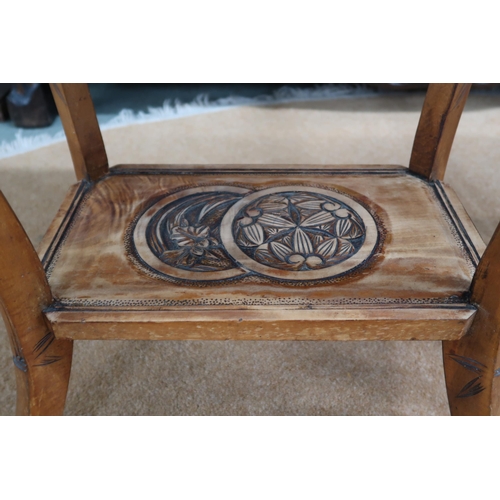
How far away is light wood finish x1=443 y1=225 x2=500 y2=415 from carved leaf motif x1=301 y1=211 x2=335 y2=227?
0.71ft

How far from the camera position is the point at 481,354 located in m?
0.65

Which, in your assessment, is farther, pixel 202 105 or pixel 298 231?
pixel 202 105

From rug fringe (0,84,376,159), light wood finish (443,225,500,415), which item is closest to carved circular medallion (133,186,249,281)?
light wood finish (443,225,500,415)

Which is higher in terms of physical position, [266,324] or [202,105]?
[266,324]

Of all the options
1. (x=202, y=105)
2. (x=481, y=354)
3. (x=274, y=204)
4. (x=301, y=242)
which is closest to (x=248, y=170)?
(x=274, y=204)

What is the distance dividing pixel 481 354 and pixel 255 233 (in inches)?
12.3

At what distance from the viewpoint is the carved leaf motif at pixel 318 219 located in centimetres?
76

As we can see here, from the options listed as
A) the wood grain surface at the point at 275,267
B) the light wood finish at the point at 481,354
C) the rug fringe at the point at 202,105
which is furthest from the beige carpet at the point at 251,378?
the rug fringe at the point at 202,105

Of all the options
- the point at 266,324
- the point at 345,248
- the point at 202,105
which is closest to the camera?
the point at 266,324

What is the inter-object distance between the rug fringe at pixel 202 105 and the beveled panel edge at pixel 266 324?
1163 millimetres

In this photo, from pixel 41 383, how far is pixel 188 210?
0.30m

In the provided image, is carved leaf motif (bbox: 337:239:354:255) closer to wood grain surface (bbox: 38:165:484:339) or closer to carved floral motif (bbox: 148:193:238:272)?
wood grain surface (bbox: 38:165:484:339)

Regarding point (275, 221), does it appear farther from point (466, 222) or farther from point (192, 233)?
point (466, 222)

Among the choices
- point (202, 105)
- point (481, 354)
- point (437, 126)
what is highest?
point (437, 126)
